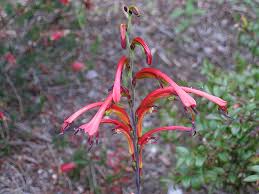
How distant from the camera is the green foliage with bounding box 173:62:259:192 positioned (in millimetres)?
3027

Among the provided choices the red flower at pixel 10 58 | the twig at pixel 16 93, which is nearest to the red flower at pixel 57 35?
the red flower at pixel 10 58

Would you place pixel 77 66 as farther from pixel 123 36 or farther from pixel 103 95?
pixel 123 36

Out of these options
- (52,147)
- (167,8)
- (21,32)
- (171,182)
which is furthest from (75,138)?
(167,8)

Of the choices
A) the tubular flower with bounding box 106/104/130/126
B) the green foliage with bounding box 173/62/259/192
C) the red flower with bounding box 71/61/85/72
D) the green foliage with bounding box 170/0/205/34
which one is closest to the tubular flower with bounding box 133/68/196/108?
the tubular flower with bounding box 106/104/130/126

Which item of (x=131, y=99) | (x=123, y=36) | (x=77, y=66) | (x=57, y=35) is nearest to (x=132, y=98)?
(x=131, y=99)

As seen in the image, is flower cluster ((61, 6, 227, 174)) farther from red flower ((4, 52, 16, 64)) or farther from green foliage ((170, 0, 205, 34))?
green foliage ((170, 0, 205, 34))

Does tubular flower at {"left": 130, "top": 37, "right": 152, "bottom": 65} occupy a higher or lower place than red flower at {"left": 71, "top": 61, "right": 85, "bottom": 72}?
lower

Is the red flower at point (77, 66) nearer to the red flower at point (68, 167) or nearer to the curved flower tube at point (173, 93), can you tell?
the red flower at point (68, 167)

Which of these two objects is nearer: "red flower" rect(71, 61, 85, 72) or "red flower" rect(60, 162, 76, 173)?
"red flower" rect(60, 162, 76, 173)

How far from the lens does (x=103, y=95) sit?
4859 millimetres

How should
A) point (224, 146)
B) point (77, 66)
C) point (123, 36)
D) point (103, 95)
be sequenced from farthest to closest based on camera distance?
1. point (103, 95)
2. point (77, 66)
3. point (224, 146)
4. point (123, 36)

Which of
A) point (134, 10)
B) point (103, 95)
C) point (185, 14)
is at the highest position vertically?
point (185, 14)

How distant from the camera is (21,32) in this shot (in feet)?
15.8

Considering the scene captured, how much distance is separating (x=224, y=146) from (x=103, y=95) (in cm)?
200
